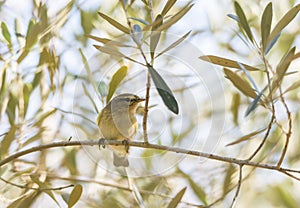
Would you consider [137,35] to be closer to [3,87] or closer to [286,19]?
[286,19]

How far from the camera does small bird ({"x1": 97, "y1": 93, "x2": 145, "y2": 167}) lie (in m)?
2.59

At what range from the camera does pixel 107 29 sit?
2.71 meters

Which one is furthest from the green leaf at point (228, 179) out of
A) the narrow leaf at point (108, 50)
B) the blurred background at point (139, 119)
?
the narrow leaf at point (108, 50)

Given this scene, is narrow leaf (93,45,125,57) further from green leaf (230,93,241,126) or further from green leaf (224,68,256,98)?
green leaf (230,93,241,126)

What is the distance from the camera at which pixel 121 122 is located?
9.00ft

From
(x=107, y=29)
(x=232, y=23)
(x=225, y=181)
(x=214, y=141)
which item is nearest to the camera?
(x=214, y=141)

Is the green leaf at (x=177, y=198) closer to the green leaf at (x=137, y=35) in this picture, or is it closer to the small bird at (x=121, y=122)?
the green leaf at (x=137, y=35)

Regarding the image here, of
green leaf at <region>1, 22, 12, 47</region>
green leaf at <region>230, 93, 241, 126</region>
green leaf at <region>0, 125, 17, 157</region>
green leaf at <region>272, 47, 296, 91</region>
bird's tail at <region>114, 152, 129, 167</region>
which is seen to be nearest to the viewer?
green leaf at <region>272, 47, 296, 91</region>

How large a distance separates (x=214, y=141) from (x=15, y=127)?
0.75m

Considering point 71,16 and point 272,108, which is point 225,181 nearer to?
point 272,108

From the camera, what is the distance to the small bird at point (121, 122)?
8.50 ft

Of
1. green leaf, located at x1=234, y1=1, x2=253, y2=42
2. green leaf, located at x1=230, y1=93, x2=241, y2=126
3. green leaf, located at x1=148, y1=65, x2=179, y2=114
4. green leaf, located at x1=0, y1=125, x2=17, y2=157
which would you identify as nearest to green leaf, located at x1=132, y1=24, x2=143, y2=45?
green leaf, located at x1=148, y1=65, x2=179, y2=114

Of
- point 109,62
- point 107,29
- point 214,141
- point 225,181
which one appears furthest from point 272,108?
point 107,29

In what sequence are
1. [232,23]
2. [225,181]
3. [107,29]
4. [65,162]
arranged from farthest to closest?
[232,23]
[107,29]
[65,162]
[225,181]
